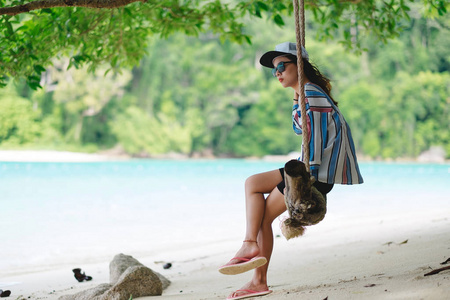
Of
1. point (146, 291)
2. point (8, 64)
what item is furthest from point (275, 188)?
point (8, 64)

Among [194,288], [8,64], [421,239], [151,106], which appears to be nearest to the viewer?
[194,288]

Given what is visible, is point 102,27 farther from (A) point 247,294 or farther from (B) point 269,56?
(A) point 247,294

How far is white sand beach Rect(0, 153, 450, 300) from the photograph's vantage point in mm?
2543

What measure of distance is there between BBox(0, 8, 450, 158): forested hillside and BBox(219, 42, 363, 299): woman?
32019mm

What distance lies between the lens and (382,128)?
36.0m

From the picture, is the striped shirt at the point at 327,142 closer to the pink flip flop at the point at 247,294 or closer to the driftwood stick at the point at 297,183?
the driftwood stick at the point at 297,183

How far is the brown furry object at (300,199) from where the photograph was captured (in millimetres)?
2367

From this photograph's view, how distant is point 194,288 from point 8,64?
2259 mm

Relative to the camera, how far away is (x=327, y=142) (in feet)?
8.66

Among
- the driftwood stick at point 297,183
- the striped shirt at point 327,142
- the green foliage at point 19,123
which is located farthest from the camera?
the green foliage at point 19,123

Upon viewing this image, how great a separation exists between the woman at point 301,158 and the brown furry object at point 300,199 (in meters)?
0.17

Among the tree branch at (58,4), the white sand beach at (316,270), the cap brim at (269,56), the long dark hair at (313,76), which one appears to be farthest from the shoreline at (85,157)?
the long dark hair at (313,76)

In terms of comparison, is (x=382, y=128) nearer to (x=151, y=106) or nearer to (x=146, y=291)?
(x=151, y=106)

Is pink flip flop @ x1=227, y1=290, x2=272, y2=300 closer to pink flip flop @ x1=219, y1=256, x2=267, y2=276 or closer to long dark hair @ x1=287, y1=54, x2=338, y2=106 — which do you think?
pink flip flop @ x1=219, y1=256, x2=267, y2=276
